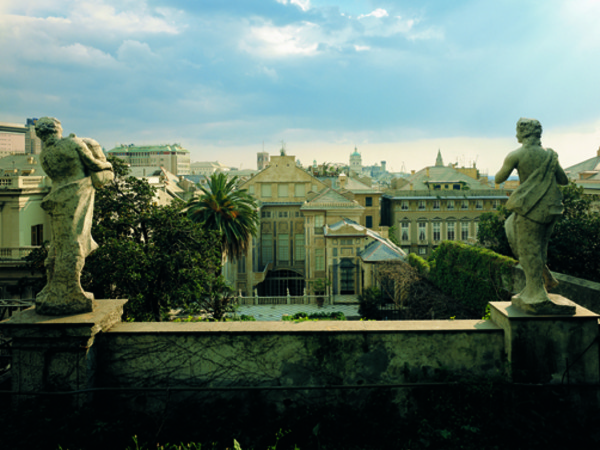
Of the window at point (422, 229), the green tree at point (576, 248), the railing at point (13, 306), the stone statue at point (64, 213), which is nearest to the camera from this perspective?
the stone statue at point (64, 213)

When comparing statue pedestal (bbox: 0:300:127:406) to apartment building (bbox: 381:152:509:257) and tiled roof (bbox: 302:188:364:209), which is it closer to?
tiled roof (bbox: 302:188:364:209)

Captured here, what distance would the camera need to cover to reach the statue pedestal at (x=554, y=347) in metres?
5.76

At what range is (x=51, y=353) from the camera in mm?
5598

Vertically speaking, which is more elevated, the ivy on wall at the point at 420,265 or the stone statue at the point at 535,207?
the stone statue at the point at 535,207

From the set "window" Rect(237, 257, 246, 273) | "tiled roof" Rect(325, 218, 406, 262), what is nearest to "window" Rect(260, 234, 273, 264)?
"window" Rect(237, 257, 246, 273)

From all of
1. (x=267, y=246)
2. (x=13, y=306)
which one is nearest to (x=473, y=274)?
(x=13, y=306)

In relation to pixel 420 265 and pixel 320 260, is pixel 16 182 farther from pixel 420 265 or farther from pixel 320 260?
pixel 420 265

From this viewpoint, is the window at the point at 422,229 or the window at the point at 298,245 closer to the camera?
the window at the point at 298,245

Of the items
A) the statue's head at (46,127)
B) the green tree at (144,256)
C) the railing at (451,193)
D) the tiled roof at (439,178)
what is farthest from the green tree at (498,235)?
the tiled roof at (439,178)

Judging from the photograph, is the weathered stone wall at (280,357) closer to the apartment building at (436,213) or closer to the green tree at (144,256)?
the green tree at (144,256)

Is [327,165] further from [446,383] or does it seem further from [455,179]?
[446,383]

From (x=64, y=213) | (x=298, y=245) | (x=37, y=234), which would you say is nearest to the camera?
(x=64, y=213)

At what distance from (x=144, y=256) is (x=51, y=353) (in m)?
8.75

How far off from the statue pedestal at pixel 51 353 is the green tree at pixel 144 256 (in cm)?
784
